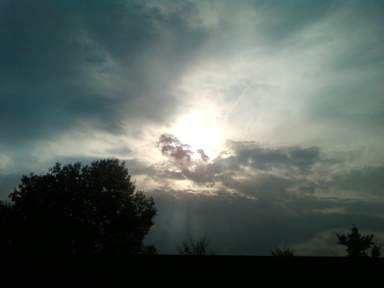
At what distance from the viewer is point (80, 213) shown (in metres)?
31.5

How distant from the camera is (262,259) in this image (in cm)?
1634

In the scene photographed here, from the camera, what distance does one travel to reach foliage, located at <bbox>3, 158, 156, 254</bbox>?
29625 millimetres

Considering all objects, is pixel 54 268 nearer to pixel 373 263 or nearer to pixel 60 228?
pixel 60 228

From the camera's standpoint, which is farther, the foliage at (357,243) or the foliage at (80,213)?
the foliage at (357,243)

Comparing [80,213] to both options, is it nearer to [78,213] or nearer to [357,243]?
[78,213]

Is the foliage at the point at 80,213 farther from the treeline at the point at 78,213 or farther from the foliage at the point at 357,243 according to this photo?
the foliage at the point at 357,243

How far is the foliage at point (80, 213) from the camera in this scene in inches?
1166

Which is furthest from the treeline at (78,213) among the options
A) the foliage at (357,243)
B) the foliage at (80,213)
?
the foliage at (357,243)

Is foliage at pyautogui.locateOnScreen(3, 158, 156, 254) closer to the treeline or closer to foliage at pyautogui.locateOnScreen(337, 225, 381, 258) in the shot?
the treeline

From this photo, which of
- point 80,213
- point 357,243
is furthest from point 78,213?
point 357,243

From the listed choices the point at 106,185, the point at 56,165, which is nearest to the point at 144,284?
the point at 106,185

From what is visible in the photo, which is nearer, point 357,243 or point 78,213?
point 78,213

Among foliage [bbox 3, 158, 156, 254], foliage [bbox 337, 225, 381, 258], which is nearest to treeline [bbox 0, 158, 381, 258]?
foliage [bbox 3, 158, 156, 254]

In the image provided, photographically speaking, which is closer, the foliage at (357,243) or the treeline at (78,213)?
the treeline at (78,213)
